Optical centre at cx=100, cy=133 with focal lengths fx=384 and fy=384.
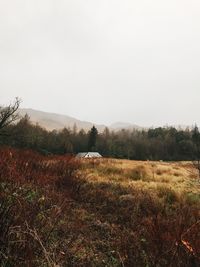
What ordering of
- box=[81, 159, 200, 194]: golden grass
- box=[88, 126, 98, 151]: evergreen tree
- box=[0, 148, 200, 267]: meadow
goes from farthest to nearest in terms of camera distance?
box=[88, 126, 98, 151]: evergreen tree, box=[81, 159, 200, 194]: golden grass, box=[0, 148, 200, 267]: meadow

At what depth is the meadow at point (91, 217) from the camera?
3303 mm

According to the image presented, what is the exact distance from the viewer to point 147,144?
255 feet

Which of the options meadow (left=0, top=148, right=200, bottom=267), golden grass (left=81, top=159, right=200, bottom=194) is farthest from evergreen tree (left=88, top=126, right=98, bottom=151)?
meadow (left=0, top=148, right=200, bottom=267)

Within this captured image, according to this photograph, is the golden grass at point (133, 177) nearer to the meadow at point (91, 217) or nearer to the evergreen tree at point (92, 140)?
the meadow at point (91, 217)

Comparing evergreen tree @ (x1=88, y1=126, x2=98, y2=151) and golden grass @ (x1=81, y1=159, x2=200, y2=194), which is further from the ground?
evergreen tree @ (x1=88, y1=126, x2=98, y2=151)

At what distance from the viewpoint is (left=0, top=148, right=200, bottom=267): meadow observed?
3303 millimetres

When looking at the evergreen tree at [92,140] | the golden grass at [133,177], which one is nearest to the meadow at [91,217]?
the golden grass at [133,177]

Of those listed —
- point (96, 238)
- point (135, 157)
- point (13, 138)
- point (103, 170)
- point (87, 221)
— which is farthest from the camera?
point (135, 157)

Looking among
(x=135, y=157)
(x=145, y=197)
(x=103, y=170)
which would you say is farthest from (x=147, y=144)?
(x=145, y=197)

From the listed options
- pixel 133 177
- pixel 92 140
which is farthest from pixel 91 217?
→ pixel 92 140

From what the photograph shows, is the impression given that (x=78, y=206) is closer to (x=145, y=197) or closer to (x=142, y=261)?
(x=145, y=197)

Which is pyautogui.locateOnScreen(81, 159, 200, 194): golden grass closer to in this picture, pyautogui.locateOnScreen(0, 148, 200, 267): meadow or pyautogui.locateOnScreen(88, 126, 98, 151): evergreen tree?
pyautogui.locateOnScreen(0, 148, 200, 267): meadow

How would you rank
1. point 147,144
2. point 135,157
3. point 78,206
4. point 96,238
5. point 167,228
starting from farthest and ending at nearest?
point 147,144 → point 135,157 → point 78,206 → point 96,238 → point 167,228

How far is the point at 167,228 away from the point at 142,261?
0.44 metres
